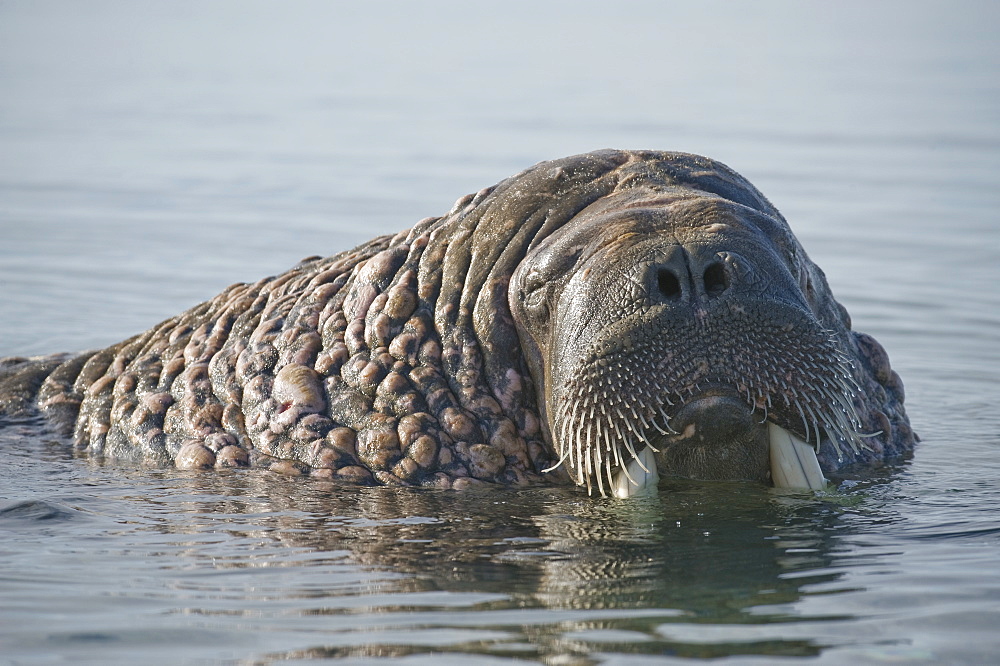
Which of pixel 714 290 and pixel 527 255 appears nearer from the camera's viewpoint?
pixel 714 290

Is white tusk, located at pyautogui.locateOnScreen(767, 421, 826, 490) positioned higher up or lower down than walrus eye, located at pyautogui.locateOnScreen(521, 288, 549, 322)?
lower down

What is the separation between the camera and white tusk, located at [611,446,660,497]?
6.39 meters

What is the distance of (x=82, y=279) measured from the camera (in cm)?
1456

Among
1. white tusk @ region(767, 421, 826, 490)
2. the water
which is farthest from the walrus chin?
the water

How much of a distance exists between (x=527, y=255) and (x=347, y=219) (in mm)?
10747

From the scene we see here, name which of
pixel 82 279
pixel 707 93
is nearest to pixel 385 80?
pixel 707 93

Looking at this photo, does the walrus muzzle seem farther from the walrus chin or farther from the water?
the water

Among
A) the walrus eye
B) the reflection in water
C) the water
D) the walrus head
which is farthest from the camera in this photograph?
the walrus eye

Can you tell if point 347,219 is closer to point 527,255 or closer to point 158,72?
point 527,255

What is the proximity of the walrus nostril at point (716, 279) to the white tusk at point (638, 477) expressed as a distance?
2.43ft

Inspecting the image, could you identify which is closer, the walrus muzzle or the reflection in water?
the reflection in water

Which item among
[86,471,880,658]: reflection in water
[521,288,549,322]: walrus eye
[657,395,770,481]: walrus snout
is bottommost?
[86,471,880,658]: reflection in water

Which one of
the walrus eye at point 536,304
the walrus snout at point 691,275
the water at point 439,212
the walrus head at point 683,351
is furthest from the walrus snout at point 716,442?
the walrus eye at point 536,304

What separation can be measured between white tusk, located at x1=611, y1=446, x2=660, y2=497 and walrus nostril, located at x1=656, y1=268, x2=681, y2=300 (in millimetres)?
681
